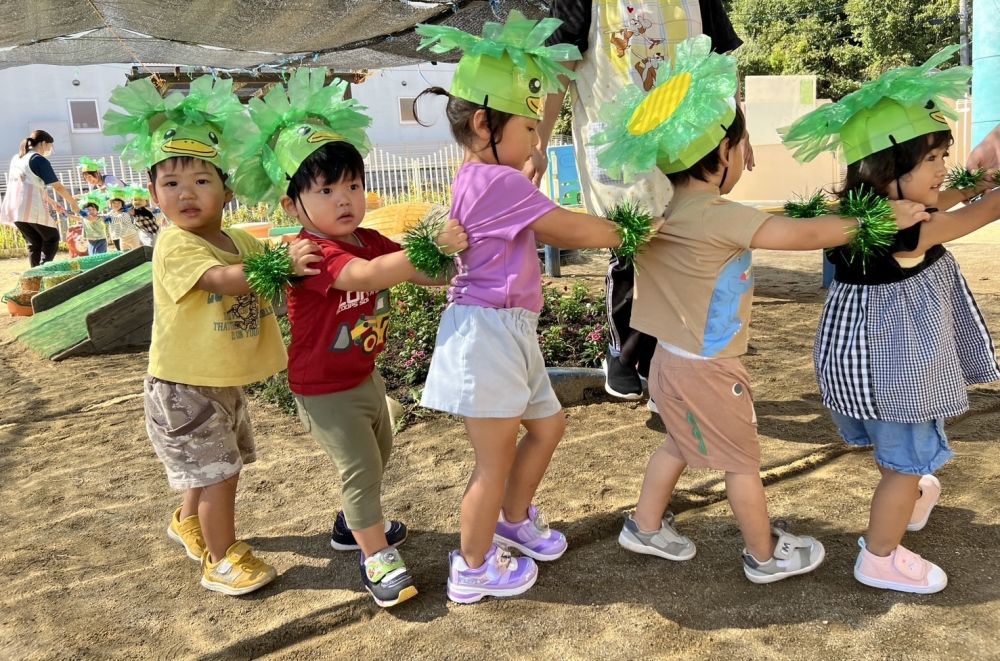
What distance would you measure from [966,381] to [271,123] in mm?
2221

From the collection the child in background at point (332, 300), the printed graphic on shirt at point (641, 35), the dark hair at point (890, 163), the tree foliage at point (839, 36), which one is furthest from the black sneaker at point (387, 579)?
the tree foliage at point (839, 36)

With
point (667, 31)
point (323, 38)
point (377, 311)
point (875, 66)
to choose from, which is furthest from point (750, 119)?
point (377, 311)

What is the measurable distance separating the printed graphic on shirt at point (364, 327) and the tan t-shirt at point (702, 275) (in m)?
0.82

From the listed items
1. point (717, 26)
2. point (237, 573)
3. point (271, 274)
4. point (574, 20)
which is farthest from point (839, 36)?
point (237, 573)

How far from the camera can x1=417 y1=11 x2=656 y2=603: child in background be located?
2.15m

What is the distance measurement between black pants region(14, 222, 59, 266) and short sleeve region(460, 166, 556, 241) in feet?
30.5

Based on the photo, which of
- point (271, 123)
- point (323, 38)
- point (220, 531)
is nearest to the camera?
point (271, 123)

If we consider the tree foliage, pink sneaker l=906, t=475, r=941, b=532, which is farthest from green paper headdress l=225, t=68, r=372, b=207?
the tree foliage

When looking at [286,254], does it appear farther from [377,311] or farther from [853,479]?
[853,479]

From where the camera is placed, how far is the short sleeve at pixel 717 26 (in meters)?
3.38

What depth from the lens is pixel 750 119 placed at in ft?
60.2

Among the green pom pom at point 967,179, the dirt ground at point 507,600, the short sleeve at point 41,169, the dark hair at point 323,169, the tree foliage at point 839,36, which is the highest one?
the tree foliage at point 839,36

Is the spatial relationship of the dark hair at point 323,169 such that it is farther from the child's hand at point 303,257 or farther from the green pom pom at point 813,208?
the green pom pom at point 813,208

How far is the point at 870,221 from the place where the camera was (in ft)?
6.64
